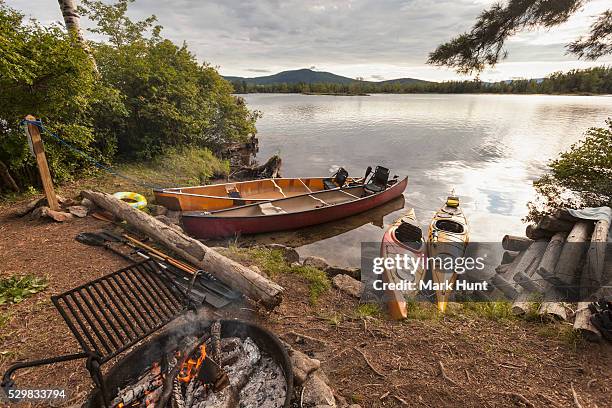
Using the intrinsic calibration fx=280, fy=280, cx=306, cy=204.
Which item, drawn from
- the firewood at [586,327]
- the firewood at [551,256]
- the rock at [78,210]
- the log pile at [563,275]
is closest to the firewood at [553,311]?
the log pile at [563,275]

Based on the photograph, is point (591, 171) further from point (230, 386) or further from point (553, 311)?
point (230, 386)

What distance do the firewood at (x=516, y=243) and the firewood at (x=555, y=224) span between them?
2.32 ft

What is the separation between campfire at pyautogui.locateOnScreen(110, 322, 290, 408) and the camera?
2691 millimetres

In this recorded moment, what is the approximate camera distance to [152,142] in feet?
45.9

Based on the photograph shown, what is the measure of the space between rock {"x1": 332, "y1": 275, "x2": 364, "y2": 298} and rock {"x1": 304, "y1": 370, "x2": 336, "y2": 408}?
295 centimetres

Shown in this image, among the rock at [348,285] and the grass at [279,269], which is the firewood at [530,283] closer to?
the rock at [348,285]

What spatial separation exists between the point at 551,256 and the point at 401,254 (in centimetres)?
348

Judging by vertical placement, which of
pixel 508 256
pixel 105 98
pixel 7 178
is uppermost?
pixel 105 98

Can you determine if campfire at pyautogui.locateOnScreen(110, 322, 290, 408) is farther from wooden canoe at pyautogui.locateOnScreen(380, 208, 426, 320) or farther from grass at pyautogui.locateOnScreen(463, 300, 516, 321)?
grass at pyautogui.locateOnScreen(463, 300, 516, 321)

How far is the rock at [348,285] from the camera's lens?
19.7 ft

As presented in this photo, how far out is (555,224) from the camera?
26.5ft

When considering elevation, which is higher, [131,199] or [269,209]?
[131,199]

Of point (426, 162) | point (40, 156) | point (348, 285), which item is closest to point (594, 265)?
point (348, 285)

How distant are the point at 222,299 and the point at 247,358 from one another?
4.71 ft
